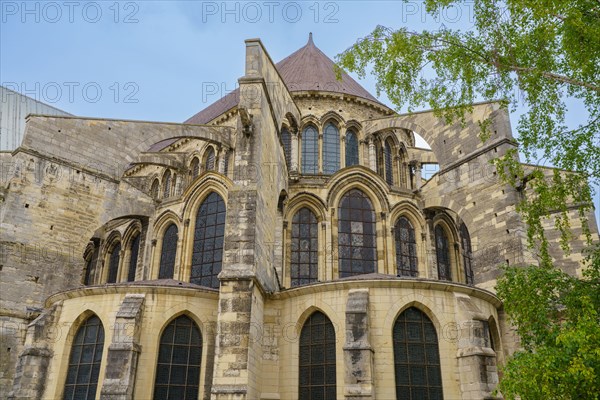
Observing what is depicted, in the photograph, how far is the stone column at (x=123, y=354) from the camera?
11.3 meters

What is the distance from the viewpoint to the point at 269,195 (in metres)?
14.6

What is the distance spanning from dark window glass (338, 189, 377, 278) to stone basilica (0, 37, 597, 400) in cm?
4

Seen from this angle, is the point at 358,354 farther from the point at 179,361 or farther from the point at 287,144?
the point at 287,144

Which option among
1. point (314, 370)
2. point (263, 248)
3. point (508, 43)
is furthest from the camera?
point (263, 248)

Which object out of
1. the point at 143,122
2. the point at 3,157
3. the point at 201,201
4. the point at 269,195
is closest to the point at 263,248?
the point at 269,195

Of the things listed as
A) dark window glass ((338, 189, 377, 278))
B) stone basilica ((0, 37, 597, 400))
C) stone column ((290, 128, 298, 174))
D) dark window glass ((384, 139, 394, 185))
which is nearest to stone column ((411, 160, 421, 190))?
stone basilica ((0, 37, 597, 400))

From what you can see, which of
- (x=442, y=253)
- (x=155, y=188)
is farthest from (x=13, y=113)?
(x=442, y=253)

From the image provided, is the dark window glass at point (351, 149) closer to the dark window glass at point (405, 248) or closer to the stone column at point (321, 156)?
the stone column at point (321, 156)

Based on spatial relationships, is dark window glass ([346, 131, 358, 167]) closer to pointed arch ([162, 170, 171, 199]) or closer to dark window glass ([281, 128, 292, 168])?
dark window glass ([281, 128, 292, 168])

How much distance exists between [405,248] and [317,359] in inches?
243

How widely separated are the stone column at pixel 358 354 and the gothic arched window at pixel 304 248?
4.48m

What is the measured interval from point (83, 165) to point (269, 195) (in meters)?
6.20

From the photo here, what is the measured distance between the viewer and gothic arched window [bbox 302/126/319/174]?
1900 cm

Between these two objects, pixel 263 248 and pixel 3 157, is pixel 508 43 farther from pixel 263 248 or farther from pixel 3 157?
pixel 3 157
